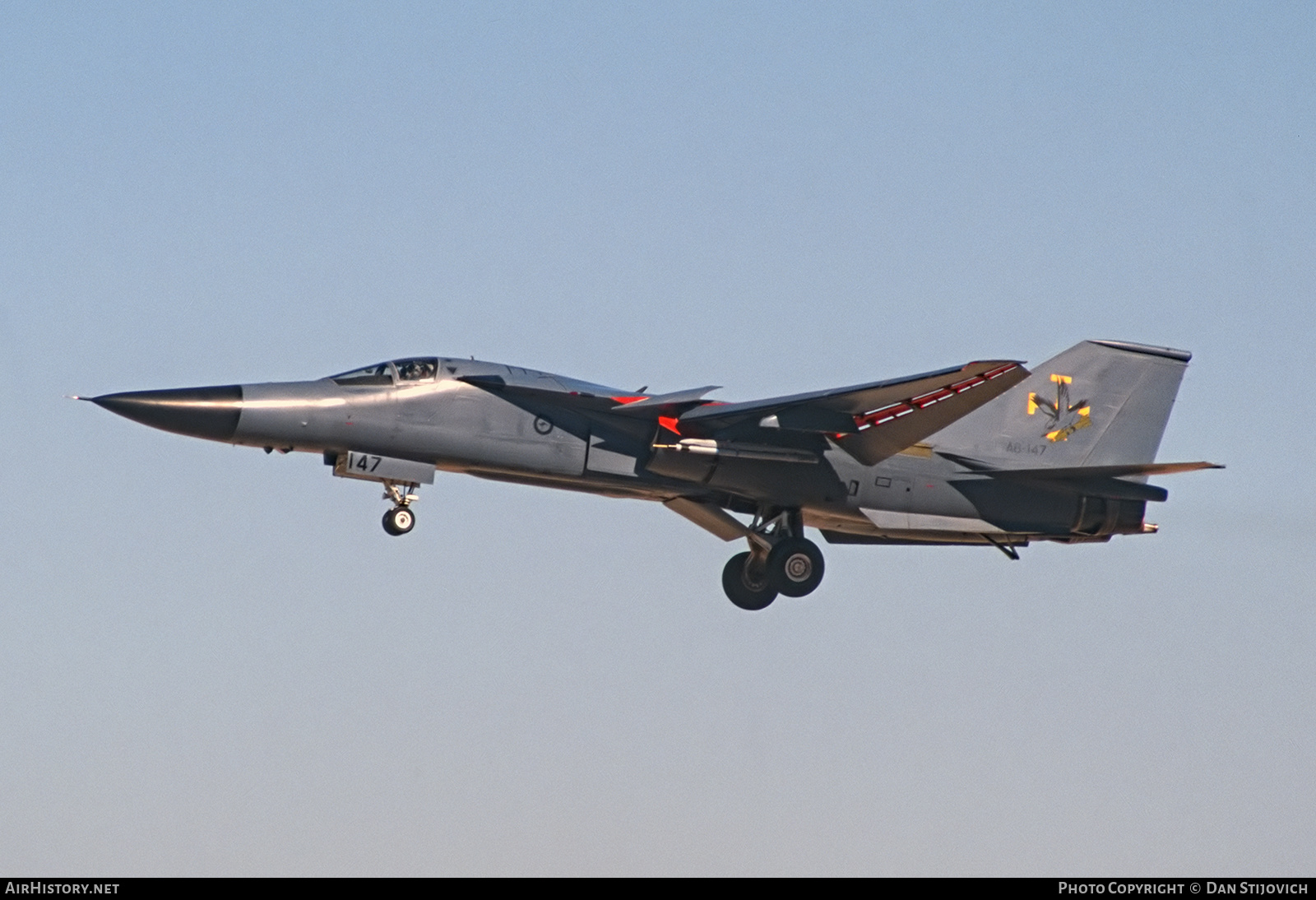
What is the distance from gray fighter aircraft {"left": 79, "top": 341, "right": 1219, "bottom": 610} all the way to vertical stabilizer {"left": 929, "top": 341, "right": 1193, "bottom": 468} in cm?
3

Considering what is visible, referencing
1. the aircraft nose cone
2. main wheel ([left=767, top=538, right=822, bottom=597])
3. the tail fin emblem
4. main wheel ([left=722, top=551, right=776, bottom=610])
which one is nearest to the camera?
the aircraft nose cone

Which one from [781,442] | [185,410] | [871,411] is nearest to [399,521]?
[185,410]

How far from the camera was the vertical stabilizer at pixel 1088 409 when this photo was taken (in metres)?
26.9

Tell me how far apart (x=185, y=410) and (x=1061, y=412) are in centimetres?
1291

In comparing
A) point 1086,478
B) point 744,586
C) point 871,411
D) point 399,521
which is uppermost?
point 871,411

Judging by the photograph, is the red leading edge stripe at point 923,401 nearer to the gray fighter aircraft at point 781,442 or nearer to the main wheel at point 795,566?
the gray fighter aircraft at point 781,442

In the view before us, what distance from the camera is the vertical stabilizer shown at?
1058 inches

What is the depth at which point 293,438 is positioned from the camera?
23.0m

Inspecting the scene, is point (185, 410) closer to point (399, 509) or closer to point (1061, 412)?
point (399, 509)

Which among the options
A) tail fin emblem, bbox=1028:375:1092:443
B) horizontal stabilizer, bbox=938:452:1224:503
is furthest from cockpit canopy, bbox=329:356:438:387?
tail fin emblem, bbox=1028:375:1092:443

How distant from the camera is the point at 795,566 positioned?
25.3 meters

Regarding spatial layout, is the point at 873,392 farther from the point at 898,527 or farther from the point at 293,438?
the point at 293,438

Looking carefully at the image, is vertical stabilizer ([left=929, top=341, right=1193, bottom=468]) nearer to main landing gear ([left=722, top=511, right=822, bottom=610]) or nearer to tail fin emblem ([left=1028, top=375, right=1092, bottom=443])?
tail fin emblem ([left=1028, top=375, right=1092, bottom=443])

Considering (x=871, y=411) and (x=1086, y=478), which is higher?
(x=871, y=411)
